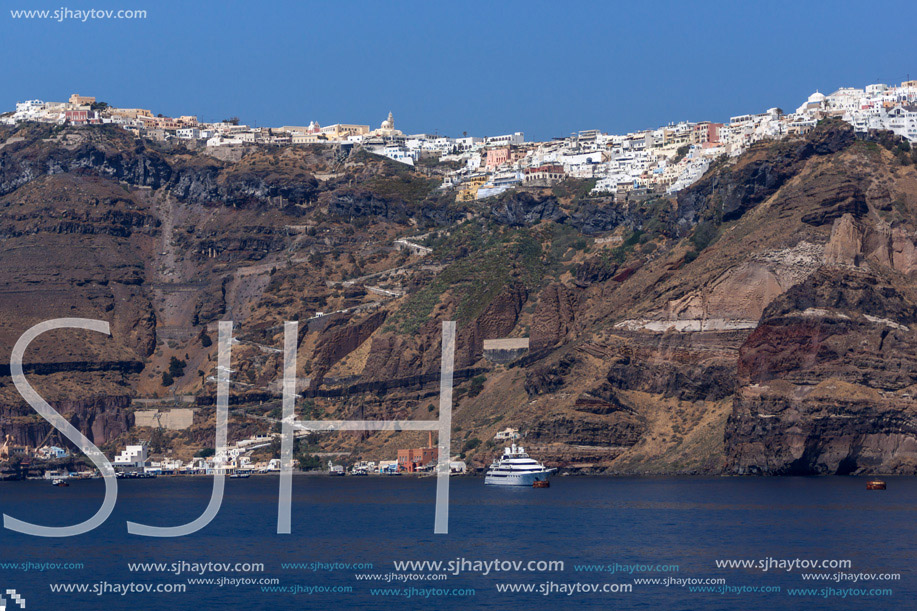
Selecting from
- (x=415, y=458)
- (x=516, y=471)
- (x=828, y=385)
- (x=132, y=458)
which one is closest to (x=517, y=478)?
(x=516, y=471)

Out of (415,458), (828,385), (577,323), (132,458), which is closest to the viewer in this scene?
(828,385)

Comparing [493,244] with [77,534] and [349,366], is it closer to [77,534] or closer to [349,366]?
[349,366]

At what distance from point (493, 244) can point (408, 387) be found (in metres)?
31.4

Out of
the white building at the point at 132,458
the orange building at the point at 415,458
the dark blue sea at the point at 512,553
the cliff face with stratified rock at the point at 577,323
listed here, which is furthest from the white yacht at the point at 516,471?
the white building at the point at 132,458

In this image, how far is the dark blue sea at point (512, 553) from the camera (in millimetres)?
62250

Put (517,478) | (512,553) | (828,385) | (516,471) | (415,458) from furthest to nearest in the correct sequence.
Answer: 1. (415,458)
2. (516,471)
3. (517,478)
4. (828,385)
5. (512,553)

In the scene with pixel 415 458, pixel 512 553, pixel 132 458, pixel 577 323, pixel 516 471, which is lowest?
pixel 132 458

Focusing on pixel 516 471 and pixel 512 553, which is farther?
pixel 516 471

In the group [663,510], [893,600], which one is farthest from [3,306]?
[893,600]

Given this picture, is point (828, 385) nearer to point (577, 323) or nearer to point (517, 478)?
point (517, 478)

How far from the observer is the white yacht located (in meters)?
121

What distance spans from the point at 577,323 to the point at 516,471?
2946cm

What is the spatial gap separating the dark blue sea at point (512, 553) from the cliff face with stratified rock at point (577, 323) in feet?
31.7

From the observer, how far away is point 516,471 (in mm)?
121562
